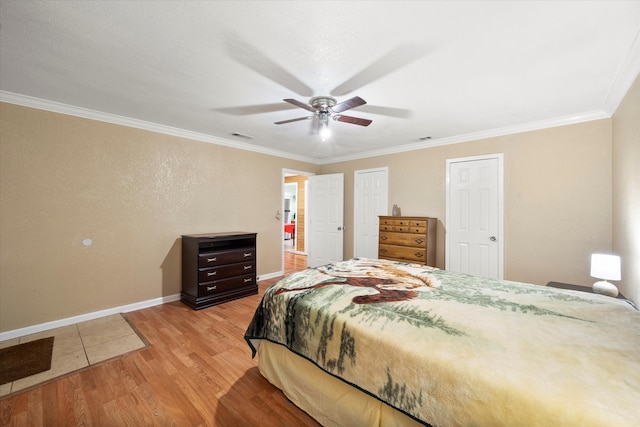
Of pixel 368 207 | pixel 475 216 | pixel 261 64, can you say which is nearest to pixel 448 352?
pixel 261 64

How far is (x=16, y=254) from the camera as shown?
2762 mm

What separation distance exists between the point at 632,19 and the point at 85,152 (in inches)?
196

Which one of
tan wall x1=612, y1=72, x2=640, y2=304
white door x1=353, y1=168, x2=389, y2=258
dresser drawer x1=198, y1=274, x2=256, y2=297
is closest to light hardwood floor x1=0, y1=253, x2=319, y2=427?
dresser drawer x1=198, y1=274, x2=256, y2=297

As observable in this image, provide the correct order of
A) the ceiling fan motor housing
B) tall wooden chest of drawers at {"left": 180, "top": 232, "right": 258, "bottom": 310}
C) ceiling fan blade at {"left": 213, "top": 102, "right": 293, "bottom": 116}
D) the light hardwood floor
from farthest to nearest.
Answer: tall wooden chest of drawers at {"left": 180, "top": 232, "right": 258, "bottom": 310} < ceiling fan blade at {"left": 213, "top": 102, "right": 293, "bottom": 116} < the ceiling fan motor housing < the light hardwood floor

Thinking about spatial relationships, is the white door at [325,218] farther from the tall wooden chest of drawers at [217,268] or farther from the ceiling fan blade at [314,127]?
the tall wooden chest of drawers at [217,268]

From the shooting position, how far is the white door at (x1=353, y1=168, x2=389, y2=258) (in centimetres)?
500

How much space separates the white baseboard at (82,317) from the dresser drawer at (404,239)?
335 cm

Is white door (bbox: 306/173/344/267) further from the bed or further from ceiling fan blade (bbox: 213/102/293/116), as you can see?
the bed

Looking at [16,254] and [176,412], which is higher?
[16,254]

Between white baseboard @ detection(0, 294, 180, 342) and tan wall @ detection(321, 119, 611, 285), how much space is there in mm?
4898

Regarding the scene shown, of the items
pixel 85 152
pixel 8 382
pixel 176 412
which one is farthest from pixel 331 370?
pixel 85 152

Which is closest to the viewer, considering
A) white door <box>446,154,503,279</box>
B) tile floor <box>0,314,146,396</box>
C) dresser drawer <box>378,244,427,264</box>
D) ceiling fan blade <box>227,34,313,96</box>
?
ceiling fan blade <box>227,34,313,96</box>

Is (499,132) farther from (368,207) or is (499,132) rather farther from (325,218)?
(325,218)

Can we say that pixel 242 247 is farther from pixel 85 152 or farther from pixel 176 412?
pixel 176 412
